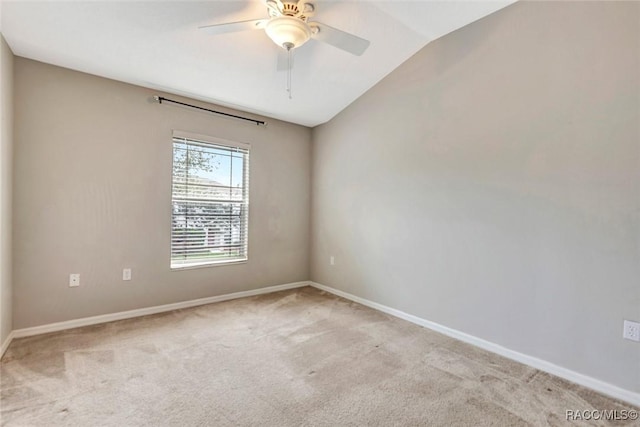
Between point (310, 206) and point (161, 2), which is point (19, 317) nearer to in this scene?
point (161, 2)

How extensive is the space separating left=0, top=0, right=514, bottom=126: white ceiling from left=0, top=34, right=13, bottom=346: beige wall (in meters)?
0.23

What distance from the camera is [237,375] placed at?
2090 mm

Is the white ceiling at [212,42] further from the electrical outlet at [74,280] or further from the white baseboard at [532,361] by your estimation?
the white baseboard at [532,361]

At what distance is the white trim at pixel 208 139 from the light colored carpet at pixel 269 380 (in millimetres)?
2009

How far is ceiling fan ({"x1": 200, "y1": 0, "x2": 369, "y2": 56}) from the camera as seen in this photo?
1.94 metres

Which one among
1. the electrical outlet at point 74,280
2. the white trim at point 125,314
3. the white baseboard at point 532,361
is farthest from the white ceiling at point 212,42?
the white baseboard at point 532,361

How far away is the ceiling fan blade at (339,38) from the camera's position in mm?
1980

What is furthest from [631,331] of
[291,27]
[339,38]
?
[291,27]

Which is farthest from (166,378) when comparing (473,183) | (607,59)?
(607,59)

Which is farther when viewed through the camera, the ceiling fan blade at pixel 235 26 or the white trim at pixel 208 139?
the white trim at pixel 208 139

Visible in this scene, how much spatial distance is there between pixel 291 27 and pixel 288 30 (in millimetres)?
28

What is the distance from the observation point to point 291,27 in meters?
1.98

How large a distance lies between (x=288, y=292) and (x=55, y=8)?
3.55 m

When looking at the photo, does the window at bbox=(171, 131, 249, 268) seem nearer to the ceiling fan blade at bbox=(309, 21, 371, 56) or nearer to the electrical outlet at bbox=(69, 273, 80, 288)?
the electrical outlet at bbox=(69, 273, 80, 288)
